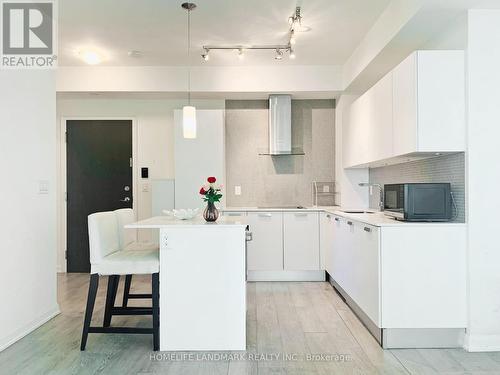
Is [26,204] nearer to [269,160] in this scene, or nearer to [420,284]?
[420,284]

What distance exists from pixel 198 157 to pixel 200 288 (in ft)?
8.28

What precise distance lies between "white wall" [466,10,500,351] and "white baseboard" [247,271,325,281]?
2.28m

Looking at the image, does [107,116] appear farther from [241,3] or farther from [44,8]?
[241,3]

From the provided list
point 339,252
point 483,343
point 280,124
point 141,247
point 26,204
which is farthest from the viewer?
point 280,124

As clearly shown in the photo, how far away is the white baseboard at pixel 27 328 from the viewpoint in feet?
9.29

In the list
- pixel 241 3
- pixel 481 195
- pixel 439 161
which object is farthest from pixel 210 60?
pixel 481 195

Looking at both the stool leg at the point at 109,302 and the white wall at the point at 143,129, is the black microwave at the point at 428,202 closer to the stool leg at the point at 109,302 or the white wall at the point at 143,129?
the stool leg at the point at 109,302

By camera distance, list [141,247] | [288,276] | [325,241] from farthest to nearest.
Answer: [288,276]
[325,241]
[141,247]

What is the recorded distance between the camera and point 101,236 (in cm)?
280

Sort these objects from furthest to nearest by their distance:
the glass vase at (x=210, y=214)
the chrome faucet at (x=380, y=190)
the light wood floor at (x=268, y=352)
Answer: the chrome faucet at (x=380, y=190) → the glass vase at (x=210, y=214) → the light wood floor at (x=268, y=352)

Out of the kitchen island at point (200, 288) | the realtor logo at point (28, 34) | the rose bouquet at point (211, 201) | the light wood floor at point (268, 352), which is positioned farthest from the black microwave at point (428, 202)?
the realtor logo at point (28, 34)

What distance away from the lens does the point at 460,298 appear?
276cm

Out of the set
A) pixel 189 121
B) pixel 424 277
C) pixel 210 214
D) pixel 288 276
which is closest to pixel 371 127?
pixel 424 277

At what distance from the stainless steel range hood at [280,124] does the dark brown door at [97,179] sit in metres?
1.92
